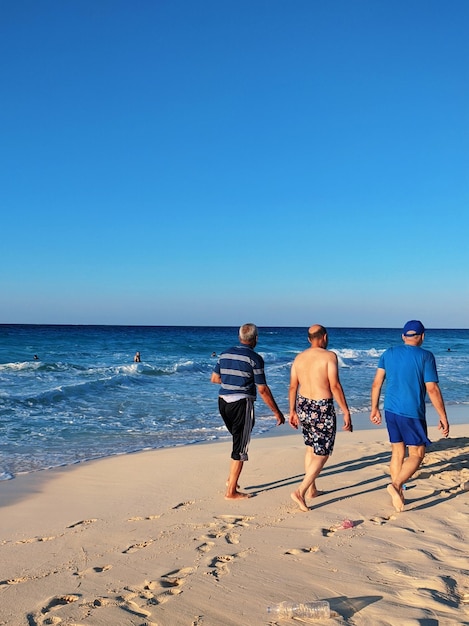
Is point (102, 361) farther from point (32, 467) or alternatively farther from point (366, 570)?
point (366, 570)

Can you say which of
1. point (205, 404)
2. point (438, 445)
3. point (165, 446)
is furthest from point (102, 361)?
point (438, 445)

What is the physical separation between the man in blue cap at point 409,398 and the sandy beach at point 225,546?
46 centimetres

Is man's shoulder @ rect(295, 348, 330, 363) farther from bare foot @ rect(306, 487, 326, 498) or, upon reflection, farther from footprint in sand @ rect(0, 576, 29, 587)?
footprint in sand @ rect(0, 576, 29, 587)

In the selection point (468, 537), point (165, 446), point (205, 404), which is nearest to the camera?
point (468, 537)

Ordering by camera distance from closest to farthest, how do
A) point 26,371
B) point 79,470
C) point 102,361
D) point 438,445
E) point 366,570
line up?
point 366,570 < point 79,470 < point 438,445 < point 26,371 < point 102,361

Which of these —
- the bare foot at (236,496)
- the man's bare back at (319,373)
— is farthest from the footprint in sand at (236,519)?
the man's bare back at (319,373)

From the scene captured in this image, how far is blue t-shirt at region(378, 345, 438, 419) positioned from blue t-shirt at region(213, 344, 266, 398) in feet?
4.05

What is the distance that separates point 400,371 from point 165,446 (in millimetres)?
5018

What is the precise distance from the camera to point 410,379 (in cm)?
500

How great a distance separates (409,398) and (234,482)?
1.92 meters

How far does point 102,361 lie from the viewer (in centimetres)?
3164

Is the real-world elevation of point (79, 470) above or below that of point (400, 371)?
below

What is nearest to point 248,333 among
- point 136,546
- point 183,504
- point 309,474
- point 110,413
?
point 309,474

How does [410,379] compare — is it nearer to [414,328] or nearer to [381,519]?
[414,328]
